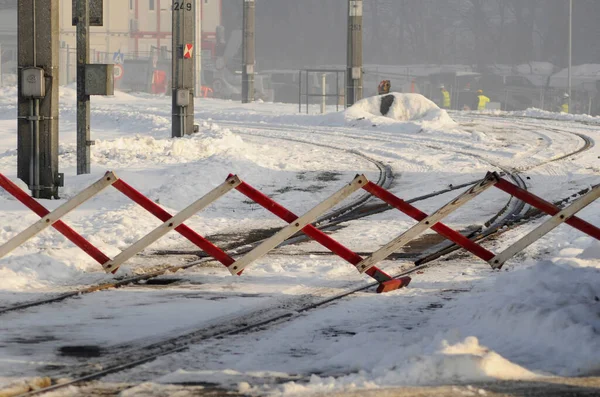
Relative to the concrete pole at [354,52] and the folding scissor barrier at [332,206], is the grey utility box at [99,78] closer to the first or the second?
the folding scissor barrier at [332,206]

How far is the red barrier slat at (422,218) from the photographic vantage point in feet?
31.2

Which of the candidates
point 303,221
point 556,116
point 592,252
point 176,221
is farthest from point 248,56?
point 303,221

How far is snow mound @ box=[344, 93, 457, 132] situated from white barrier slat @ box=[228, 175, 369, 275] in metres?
23.9

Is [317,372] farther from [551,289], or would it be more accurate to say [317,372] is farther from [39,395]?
[551,289]

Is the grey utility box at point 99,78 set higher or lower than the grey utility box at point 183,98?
higher

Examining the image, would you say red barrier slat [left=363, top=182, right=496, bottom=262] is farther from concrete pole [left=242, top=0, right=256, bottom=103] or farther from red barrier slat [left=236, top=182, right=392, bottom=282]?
concrete pole [left=242, top=0, right=256, bottom=103]

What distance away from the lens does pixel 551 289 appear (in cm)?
816

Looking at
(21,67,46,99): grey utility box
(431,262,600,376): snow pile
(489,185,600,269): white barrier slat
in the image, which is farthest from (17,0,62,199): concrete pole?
(431,262,600,376): snow pile

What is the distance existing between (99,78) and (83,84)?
805 mm

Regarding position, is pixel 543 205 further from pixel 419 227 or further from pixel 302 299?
pixel 302 299

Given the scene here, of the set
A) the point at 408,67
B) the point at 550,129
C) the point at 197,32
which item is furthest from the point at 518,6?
the point at 550,129

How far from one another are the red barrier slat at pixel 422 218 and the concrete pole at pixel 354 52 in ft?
100

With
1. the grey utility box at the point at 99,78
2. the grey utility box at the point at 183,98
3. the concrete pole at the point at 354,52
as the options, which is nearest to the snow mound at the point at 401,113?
the concrete pole at the point at 354,52

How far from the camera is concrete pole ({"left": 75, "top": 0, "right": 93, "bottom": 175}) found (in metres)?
17.0
